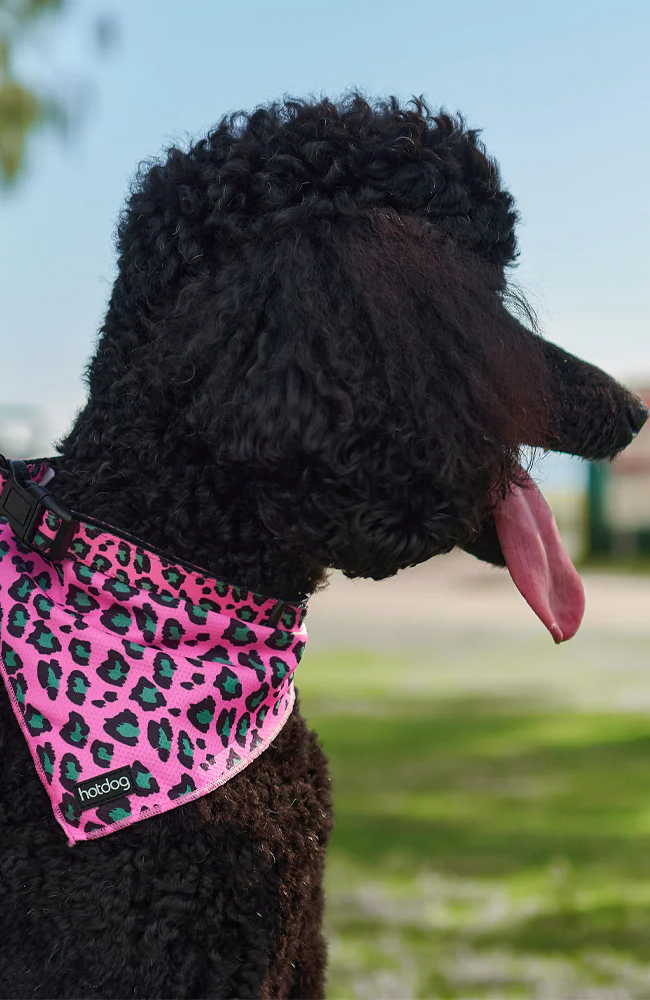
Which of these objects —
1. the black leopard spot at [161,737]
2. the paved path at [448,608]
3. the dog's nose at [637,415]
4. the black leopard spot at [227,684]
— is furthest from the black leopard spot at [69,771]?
the paved path at [448,608]

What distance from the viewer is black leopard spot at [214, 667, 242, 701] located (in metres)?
1.40

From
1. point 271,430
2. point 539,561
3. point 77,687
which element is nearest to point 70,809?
point 77,687

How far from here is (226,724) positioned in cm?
140

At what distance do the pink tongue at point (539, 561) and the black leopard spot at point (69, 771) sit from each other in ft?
2.28

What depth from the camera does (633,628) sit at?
10.2 m

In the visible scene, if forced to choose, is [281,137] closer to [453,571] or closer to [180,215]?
[180,215]

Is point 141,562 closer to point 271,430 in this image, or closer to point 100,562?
point 100,562

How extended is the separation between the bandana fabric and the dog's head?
151 mm

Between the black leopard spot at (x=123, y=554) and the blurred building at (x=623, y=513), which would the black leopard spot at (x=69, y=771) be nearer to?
the black leopard spot at (x=123, y=554)

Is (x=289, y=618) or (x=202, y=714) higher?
(x=289, y=618)

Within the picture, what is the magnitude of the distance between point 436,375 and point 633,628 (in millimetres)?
9356

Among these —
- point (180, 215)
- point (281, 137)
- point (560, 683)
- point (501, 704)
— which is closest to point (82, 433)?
point (180, 215)

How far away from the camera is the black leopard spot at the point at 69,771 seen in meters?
1.32

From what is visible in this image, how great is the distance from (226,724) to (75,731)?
0.67 ft
